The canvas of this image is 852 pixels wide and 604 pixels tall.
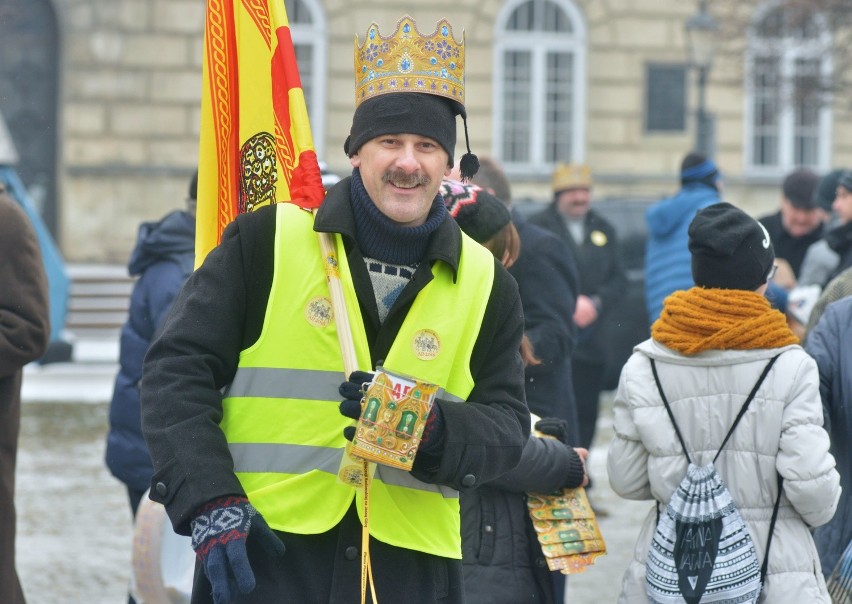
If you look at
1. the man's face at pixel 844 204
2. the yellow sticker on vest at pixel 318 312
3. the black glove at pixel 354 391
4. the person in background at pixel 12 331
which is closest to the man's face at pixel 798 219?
the man's face at pixel 844 204

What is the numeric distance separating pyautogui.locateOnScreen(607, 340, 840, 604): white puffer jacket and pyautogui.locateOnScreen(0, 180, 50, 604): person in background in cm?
192

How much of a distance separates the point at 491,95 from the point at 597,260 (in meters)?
16.3

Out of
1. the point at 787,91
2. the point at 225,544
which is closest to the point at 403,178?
the point at 225,544

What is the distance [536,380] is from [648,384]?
3.69ft

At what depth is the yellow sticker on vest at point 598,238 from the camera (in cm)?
991

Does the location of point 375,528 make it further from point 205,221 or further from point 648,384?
point 648,384

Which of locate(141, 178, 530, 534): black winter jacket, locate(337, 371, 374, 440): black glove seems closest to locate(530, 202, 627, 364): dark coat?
locate(141, 178, 530, 534): black winter jacket

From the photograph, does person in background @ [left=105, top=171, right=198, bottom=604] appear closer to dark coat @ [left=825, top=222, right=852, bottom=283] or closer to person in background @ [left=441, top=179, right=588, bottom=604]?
person in background @ [left=441, top=179, right=588, bottom=604]

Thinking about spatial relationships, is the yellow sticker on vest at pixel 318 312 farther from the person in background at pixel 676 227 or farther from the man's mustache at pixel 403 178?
the person in background at pixel 676 227

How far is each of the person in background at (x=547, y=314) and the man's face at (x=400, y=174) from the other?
2.12 m

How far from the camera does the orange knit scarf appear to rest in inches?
179

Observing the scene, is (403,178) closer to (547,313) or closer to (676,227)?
(547,313)

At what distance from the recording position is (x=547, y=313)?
5.88 meters

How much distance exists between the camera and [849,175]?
24.9 feet
